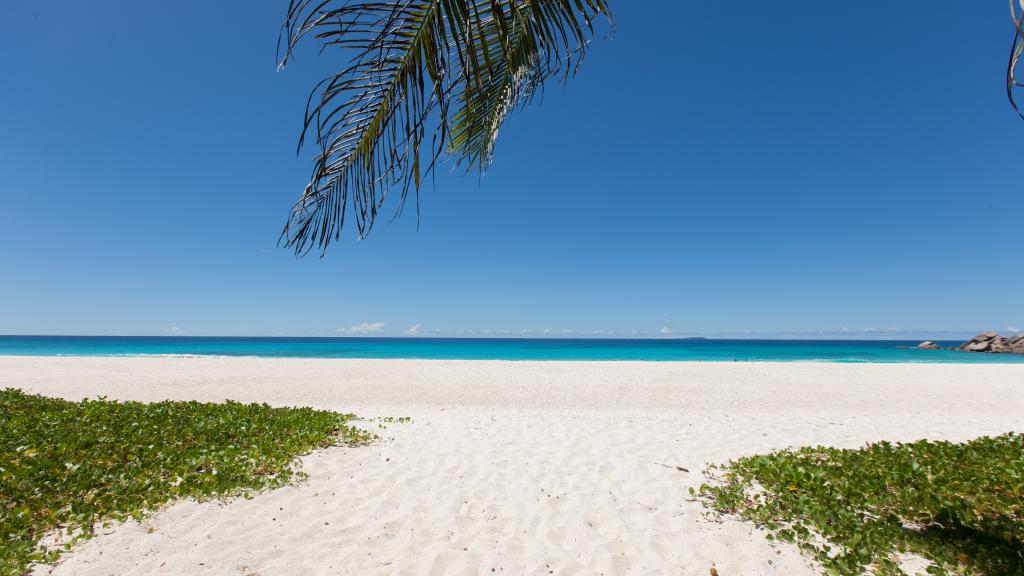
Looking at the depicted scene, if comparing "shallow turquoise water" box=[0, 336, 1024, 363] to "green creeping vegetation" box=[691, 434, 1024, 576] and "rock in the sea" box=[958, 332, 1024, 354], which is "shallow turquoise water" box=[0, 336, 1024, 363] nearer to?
"rock in the sea" box=[958, 332, 1024, 354]

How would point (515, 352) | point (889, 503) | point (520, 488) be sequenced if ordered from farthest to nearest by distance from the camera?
point (515, 352) → point (520, 488) → point (889, 503)

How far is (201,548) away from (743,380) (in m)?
22.5

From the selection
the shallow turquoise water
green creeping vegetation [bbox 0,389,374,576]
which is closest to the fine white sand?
green creeping vegetation [bbox 0,389,374,576]

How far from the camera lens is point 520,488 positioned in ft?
19.9

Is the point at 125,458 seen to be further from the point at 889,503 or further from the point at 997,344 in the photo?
the point at 997,344

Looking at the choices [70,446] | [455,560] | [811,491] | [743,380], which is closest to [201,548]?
[455,560]

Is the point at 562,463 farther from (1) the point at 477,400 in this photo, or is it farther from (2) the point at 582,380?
(2) the point at 582,380

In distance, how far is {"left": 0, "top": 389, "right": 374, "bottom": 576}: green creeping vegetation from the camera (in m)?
4.50

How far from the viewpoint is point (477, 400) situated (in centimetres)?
1516

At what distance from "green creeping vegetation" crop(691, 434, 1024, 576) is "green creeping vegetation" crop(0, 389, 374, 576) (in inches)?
254

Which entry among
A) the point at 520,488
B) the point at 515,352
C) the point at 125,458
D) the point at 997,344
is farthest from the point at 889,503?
the point at 997,344

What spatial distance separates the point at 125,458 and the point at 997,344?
318 feet

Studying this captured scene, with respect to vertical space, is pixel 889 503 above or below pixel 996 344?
above

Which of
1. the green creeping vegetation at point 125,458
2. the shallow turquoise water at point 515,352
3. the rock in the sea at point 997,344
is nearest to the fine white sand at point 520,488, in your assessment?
the green creeping vegetation at point 125,458
